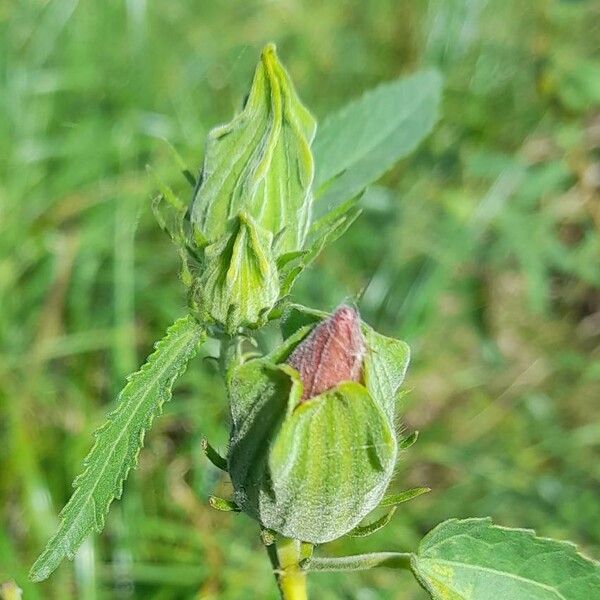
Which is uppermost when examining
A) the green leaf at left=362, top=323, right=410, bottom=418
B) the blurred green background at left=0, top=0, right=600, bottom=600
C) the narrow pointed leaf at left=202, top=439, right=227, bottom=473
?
the green leaf at left=362, top=323, right=410, bottom=418

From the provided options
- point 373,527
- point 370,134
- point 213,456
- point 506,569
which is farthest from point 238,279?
point 370,134

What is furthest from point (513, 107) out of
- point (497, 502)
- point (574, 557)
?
point (574, 557)

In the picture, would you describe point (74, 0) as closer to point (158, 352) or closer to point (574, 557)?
point (158, 352)

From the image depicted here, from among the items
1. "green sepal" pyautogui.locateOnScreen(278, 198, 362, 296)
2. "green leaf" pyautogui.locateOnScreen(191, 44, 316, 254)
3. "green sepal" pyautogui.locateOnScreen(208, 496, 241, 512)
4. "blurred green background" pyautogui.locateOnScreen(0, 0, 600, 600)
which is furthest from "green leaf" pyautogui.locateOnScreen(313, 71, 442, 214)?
"blurred green background" pyautogui.locateOnScreen(0, 0, 600, 600)

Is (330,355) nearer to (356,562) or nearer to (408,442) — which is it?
(408,442)

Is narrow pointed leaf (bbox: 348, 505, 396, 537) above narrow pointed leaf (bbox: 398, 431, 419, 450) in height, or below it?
below

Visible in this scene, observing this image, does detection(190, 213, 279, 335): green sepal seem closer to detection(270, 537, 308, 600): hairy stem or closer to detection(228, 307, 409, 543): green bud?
detection(228, 307, 409, 543): green bud
